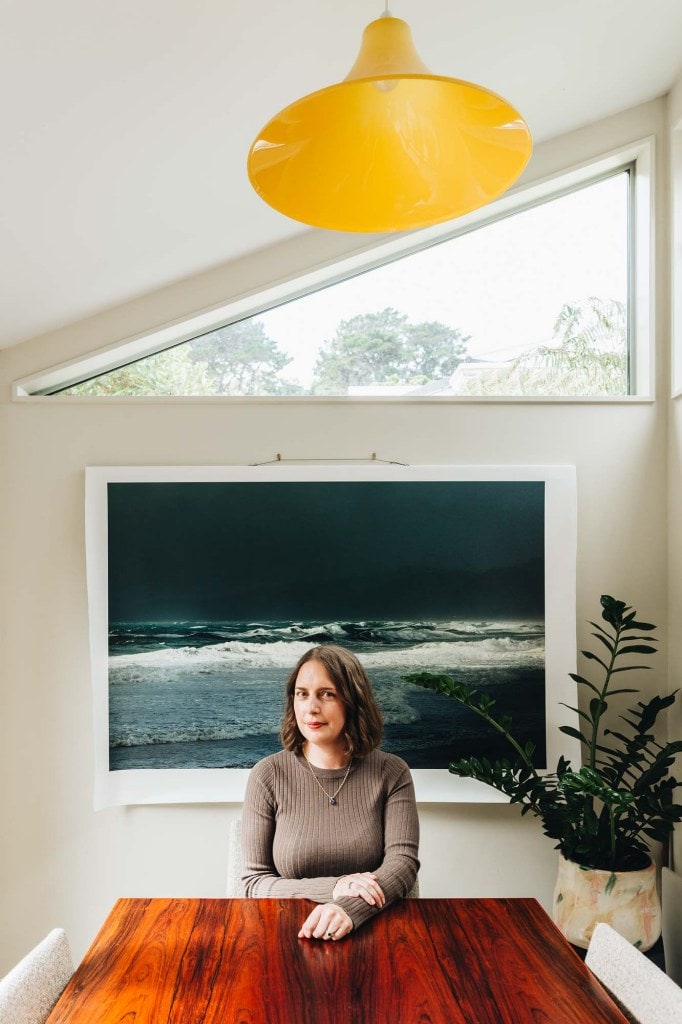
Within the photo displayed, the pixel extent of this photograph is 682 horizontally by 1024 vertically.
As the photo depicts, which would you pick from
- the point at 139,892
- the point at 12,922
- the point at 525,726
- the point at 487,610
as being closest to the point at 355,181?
the point at 487,610

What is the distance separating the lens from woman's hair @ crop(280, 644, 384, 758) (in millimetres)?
2273

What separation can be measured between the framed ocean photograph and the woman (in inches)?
21.0

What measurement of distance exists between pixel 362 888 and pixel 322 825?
1.01 ft

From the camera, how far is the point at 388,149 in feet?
4.33

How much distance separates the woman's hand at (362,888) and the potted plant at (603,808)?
0.78 m

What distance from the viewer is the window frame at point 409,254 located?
9.62ft

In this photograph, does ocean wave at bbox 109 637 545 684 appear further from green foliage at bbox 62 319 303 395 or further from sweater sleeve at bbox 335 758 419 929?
green foliage at bbox 62 319 303 395

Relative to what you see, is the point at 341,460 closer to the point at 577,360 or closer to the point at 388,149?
the point at 577,360

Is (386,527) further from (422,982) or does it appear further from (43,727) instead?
(422,982)

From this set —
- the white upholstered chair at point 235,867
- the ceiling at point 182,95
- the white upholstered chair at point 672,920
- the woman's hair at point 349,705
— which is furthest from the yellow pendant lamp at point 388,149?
the white upholstered chair at point 672,920

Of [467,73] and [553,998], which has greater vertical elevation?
[467,73]

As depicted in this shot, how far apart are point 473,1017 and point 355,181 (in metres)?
1.42

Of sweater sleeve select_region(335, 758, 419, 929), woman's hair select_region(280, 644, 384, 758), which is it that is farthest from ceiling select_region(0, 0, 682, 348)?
sweater sleeve select_region(335, 758, 419, 929)

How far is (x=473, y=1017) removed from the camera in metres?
1.39
